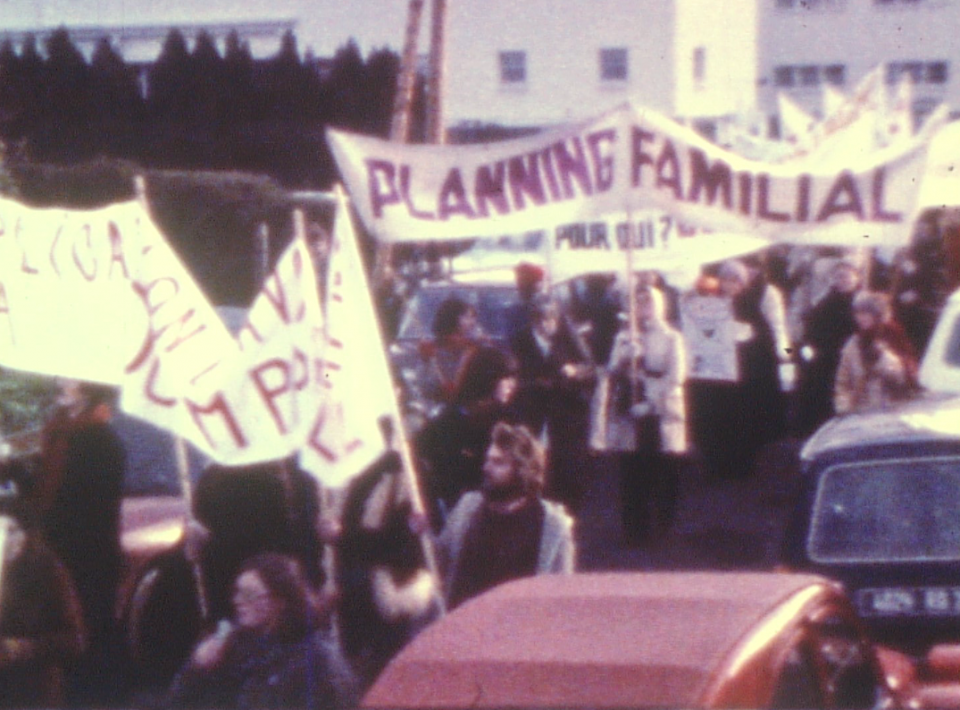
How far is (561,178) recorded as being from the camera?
673 centimetres

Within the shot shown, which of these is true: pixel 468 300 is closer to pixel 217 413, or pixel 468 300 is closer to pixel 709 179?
pixel 709 179

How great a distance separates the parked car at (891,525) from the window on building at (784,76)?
14.2 metres

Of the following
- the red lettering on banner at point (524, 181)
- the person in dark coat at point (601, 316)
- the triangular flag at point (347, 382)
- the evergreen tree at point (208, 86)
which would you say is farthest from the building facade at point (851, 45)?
the triangular flag at point (347, 382)

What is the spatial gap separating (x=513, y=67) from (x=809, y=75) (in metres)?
9.58

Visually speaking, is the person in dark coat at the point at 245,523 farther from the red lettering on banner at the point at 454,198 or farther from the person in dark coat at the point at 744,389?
the person in dark coat at the point at 744,389

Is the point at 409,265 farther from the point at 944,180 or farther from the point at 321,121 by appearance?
the point at 944,180

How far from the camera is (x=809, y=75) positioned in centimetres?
2095

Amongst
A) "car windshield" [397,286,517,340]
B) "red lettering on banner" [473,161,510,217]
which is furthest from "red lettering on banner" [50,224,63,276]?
"car windshield" [397,286,517,340]

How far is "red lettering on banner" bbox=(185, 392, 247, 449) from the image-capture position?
5840 millimetres

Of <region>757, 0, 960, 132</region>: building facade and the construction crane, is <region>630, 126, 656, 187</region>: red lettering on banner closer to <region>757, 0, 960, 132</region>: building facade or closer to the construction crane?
<region>757, 0, 960, 132</region>: building facade

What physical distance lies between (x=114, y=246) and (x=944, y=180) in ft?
19.9

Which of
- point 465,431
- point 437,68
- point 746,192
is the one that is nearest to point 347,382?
point 465,431

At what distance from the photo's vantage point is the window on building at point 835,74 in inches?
736

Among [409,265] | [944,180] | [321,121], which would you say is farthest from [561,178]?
[321,121]
